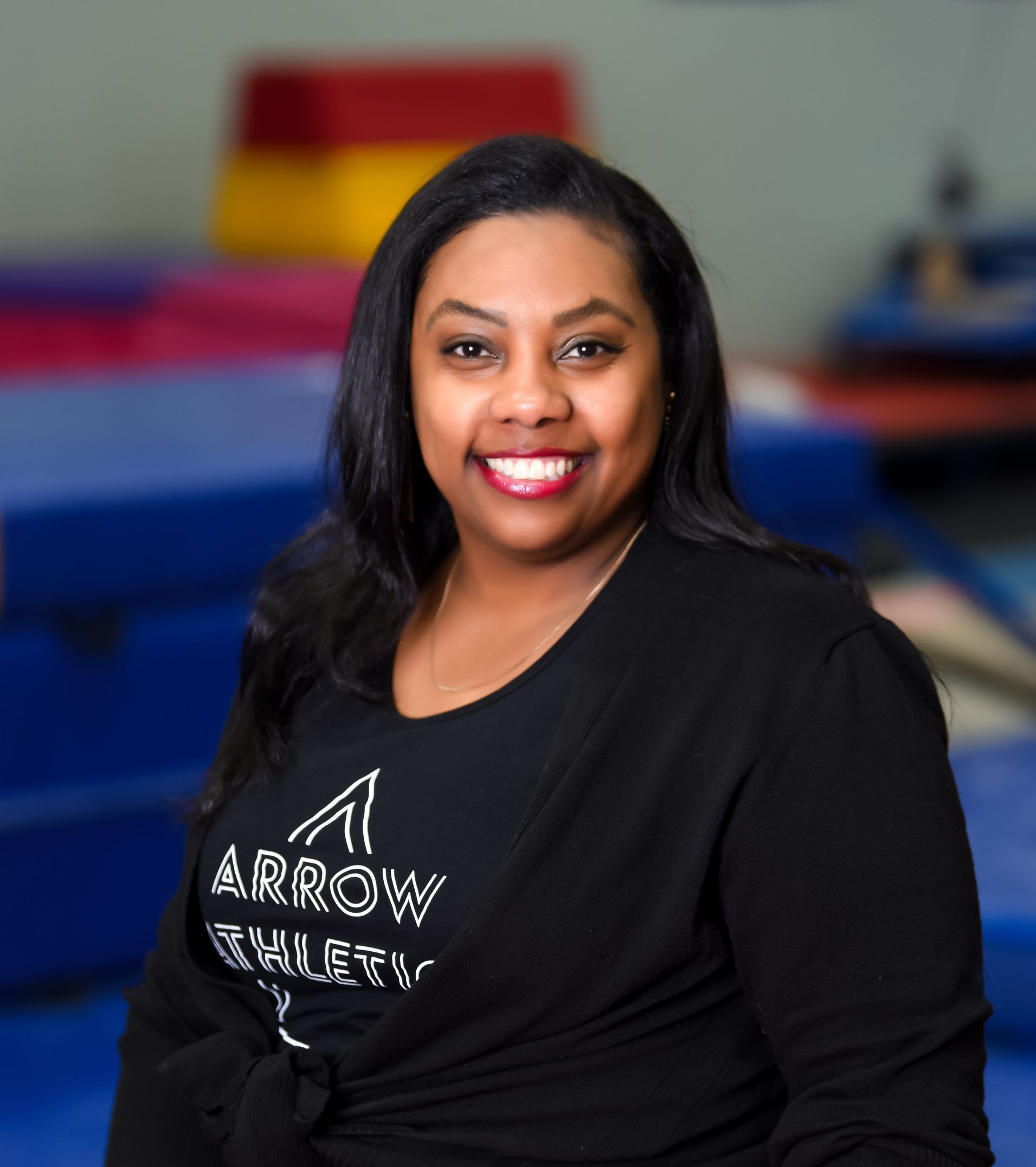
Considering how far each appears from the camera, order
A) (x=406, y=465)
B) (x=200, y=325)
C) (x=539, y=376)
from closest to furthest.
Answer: (x=539, y=376), (x=406, y=465), (x=200, y=325)

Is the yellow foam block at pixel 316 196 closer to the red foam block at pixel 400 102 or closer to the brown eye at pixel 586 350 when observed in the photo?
the red foam block at pixel 400 102

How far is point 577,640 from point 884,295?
186 inches

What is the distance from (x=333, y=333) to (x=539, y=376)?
7.49 feet

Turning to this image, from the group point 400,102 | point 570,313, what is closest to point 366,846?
point 570,313

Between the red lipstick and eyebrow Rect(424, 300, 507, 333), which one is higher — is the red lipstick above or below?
below

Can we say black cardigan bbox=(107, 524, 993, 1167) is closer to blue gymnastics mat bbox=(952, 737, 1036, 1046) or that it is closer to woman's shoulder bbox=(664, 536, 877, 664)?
woman's shoulder bbox=(664, 536, 877, 664)

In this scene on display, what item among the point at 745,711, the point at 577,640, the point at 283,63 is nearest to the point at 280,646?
the point at 577,640

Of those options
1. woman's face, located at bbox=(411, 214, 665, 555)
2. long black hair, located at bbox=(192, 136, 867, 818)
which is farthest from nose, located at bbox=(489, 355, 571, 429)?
long black hair, located at bbox=(192, 136, 867, 818)

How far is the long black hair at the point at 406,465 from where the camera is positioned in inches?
40.2

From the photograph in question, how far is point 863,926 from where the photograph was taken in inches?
34.5

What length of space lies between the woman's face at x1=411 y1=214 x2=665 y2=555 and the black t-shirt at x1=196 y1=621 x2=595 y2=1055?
9 cm

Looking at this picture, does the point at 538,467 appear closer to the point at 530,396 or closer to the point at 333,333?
the point at 530,396

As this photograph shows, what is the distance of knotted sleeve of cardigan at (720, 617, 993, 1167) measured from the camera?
86 centimetres

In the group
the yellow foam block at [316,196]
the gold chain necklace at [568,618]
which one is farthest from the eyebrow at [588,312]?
the yellow foam block at [316,196]
